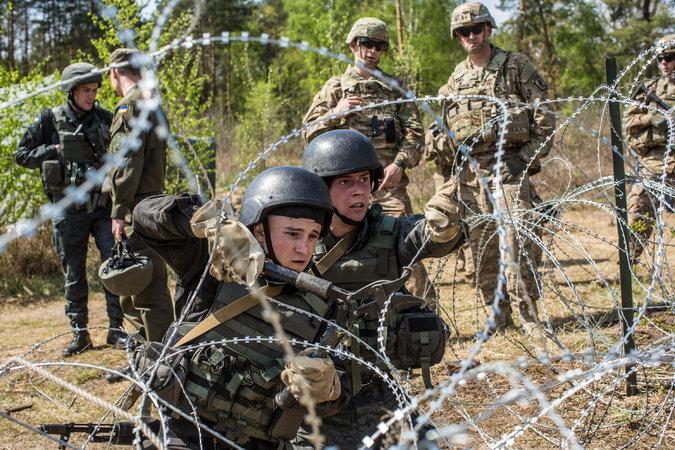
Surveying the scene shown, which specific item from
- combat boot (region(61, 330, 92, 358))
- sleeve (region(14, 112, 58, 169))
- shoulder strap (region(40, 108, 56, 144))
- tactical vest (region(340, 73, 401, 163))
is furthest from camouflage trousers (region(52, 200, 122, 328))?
tactical vest (region(340, 73, 401, 163))

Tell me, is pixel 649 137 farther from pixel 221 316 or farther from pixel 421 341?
pixel 221 316

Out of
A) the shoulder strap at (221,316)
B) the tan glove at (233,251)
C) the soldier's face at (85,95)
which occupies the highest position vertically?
the soldier's face at (85,95)

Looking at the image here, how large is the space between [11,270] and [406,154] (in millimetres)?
5732

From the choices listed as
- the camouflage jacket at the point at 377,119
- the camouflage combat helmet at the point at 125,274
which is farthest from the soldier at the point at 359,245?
the camouflage jacket at the point at 377,119

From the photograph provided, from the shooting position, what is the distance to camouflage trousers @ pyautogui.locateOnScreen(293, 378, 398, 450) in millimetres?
2947

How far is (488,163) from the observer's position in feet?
18.4

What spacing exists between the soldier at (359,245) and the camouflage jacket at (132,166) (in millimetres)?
1737

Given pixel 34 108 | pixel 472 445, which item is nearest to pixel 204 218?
pixel 472 445

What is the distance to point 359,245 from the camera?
10.9 ft

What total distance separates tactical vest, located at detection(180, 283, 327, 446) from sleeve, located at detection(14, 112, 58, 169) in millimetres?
3956

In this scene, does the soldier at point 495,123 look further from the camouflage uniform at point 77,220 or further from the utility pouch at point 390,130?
the camouflage uniform at point 77,220

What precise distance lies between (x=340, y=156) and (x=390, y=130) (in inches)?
87.7

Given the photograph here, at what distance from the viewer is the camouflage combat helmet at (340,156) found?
11.0ft

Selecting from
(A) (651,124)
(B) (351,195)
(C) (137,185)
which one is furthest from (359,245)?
(A) (651,124)
